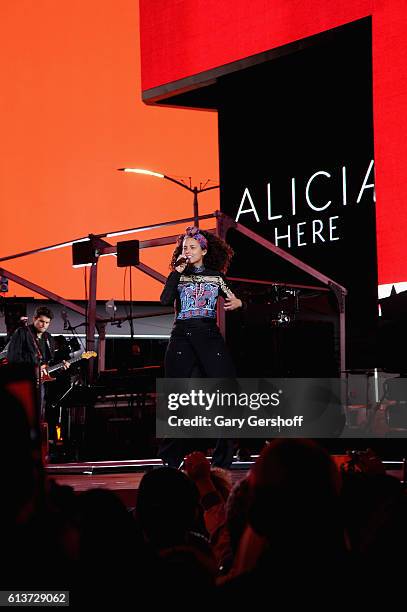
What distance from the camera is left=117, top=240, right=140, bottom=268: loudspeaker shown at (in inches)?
317

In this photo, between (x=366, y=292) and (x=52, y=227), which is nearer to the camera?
(x=366, y=292)

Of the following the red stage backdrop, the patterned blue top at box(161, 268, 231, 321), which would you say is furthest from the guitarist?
the red stage backdrop

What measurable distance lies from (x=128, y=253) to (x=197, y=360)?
7.33 ft

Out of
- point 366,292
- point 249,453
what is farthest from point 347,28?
point 249,453

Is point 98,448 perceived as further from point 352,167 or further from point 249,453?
point 352,167

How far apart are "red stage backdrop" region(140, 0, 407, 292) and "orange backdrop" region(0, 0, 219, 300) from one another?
2.99 m

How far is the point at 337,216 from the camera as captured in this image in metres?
11.4

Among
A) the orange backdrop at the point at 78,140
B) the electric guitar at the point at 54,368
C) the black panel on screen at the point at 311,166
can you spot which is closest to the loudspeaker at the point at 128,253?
the electric guitar at the point at 54,368

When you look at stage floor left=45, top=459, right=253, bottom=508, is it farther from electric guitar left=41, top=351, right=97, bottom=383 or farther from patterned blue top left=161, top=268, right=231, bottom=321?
electric guitar left=41, top=351, right=97, bottom=383

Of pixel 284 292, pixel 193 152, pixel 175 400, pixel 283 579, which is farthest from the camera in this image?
pixel 193 152

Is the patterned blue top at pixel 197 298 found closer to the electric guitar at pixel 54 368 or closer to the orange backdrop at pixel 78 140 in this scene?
the electric guitar at pixel 54 368

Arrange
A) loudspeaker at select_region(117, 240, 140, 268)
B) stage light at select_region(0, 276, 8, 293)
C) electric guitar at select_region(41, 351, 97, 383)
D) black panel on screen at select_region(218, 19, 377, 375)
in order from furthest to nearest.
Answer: black panel on screen at select_region(218, 19, 377, 375) < stage light at select_region(0, 276, 8, 293) < electric guitar at select_region(41, 351, 97, 383) < loudspeaker at select_region(117, 240, 140, 268)

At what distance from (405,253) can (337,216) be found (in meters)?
1.77

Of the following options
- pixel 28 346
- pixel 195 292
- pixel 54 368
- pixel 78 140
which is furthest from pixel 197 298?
pixel 78 140
